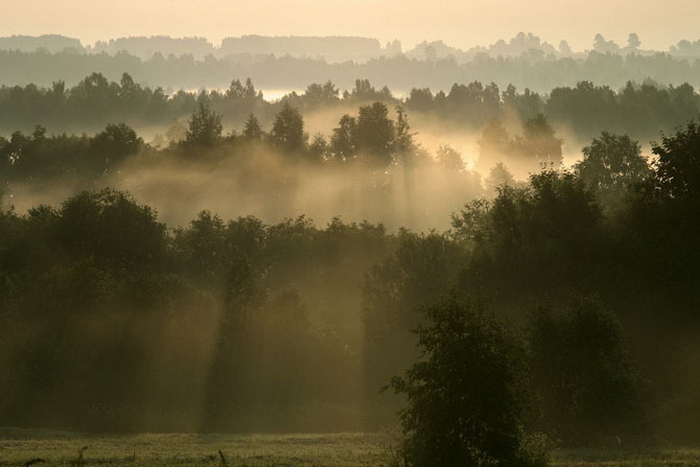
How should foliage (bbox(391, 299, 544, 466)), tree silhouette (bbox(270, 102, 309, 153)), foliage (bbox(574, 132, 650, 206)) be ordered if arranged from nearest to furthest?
1. foliage (bbox(391, 299, 544, 466))
2. foliage (bbox(574, 132, 650, 206))
3. tree silhouette (bbox(270, 102, 309, 153))

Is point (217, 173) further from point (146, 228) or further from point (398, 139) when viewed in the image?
point (146, 228)

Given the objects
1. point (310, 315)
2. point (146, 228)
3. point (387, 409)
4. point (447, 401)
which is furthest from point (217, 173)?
point (447, 401)

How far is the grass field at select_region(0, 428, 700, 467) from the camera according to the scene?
37.1 meters

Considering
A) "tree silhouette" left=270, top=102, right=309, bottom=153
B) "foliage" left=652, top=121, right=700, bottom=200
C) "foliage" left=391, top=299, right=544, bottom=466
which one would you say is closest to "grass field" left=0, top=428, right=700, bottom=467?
"foliage" left=391, top=299, right=544, bottom=466

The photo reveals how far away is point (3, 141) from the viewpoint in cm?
11938

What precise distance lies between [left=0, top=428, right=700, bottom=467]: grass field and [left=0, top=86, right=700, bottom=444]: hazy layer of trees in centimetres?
558

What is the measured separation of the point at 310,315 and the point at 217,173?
57.7m

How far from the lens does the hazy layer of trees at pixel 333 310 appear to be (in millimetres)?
48438

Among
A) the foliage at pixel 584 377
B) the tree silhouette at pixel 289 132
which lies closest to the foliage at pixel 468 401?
the foliage at pixel 584 377

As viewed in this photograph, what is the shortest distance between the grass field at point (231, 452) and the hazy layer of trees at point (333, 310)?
5579 millimetres

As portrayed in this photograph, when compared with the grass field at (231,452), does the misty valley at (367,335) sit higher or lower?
higher

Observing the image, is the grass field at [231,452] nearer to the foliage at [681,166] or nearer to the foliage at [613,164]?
the foliage at [681,166]

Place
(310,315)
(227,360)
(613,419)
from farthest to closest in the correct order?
(310,315) < (227,360) < (613,419)

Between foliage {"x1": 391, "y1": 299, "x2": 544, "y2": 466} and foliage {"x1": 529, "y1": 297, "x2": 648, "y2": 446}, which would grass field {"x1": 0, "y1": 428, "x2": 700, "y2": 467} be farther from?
foliage {"x1": 391, "y1": 299, "x2": 544, "y2": 466}
